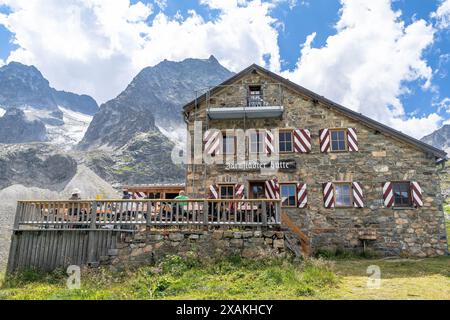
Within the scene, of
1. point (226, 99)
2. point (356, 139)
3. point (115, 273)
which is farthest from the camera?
point (226, 99)

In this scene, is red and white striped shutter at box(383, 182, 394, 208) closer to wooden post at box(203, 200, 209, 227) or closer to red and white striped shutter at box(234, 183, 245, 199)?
red and white striped shutter at box(234, 183, 245, 199)

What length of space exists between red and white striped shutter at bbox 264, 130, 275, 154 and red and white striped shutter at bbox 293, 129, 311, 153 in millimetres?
1099

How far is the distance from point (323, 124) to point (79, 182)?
4921cm

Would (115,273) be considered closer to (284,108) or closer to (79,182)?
(284,108)

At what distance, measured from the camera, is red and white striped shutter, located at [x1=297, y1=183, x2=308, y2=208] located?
15.1 meters

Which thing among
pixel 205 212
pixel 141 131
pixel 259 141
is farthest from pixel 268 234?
pixel 141 131

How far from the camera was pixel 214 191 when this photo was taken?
15430mm

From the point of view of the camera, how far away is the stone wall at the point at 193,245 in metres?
9.71

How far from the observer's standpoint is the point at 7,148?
87312mm

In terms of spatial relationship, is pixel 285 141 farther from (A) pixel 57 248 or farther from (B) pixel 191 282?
(A) pixel 57 248

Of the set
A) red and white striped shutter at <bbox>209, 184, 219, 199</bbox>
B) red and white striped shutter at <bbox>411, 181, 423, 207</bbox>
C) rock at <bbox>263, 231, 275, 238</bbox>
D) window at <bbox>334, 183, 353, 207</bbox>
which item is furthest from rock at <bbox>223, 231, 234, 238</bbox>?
red and white striped shutter at <bbox>411, 181, 423, 207</bbox>

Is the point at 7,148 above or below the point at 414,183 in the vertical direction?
above
